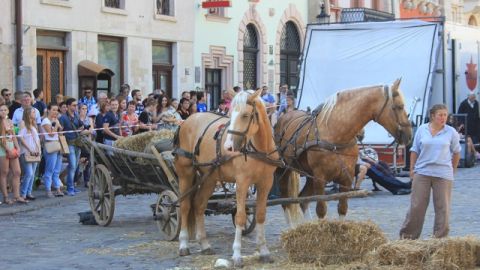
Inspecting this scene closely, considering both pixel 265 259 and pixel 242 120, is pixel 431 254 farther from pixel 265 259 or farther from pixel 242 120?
pixel 242 120

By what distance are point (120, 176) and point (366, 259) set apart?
5.21 meters

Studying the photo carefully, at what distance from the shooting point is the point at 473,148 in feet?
86.5

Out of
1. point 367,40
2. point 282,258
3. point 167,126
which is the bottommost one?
point 282,258

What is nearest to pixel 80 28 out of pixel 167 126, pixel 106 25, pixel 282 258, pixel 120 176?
pixel 106 25

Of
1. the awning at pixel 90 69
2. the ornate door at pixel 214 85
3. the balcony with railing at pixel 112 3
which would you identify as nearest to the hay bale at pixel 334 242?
the awning at pixel 90 69

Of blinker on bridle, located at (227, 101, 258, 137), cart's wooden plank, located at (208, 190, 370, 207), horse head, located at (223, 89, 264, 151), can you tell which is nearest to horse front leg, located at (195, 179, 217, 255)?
cart's wooden plank, located at (208, 190, 370, 207)

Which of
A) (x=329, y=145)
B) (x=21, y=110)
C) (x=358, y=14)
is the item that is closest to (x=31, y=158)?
(x=21, y=110)

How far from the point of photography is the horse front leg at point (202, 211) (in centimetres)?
1142

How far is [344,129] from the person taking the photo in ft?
39.5

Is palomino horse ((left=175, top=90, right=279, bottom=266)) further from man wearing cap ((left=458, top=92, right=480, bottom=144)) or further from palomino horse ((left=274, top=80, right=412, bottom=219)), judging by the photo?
man wearing cap ((left=458, top=92, right=480, bottom=144))

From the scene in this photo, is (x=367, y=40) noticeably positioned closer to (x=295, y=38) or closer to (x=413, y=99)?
(x=413, y=99)

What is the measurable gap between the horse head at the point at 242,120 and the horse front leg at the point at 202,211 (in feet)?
3.59

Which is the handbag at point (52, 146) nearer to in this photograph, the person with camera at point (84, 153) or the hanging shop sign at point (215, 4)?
the person with camera at point (84, 153)

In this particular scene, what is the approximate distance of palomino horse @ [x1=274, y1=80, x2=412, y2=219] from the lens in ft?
38.9
